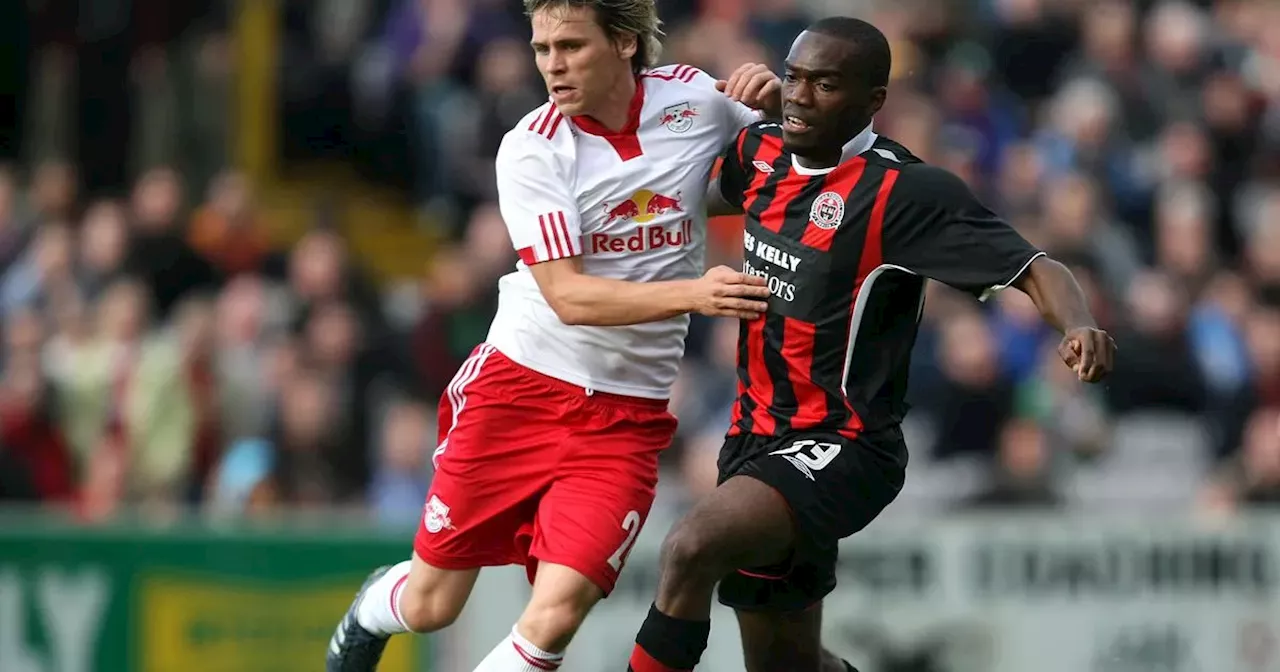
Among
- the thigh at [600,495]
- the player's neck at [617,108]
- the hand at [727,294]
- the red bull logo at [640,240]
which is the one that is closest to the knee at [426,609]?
the thigh at [600,495]

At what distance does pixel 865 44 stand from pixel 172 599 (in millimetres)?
6035

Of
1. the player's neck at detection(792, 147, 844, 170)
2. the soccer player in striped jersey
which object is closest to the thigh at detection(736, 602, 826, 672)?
the soccer player in striped jersey

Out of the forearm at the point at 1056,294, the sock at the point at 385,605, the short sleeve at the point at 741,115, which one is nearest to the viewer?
the forearm at the point at 1056,294

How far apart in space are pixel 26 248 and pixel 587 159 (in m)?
7.97

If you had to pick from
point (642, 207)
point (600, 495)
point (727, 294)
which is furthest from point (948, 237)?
point (600, 495)

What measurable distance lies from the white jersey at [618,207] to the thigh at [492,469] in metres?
0.11

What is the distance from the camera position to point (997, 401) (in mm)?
12086

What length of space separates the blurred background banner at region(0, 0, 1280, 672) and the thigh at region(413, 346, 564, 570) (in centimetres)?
365

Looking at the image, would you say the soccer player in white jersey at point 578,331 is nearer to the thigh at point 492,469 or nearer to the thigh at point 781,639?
the thigh at point 492,469

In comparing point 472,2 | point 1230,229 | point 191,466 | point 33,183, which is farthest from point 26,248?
point 1230,229

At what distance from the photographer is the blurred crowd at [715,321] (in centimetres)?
1216

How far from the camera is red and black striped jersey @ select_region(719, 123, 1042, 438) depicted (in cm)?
A: 655

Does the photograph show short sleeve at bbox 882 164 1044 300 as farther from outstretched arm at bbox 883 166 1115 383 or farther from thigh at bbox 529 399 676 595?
thigh at bbox 529 399 676 595

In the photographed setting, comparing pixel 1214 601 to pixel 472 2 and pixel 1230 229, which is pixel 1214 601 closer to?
pixel 1230 229
